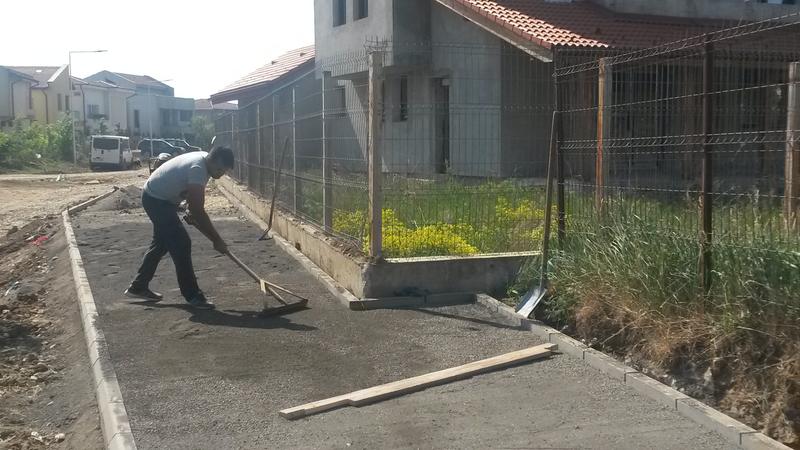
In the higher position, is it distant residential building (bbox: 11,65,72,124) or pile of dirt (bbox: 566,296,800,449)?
distant residential building (bbox: 11,65,72,124)

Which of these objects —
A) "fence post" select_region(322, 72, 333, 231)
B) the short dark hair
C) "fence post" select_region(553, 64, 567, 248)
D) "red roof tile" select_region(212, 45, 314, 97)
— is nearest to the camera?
"fence post" select_region(553, 64, 567, 248)

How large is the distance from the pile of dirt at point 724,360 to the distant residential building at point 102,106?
6285 centimetres

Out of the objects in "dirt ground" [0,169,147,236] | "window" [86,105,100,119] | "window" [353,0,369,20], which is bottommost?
"dirt ground" [0,169,147,236]

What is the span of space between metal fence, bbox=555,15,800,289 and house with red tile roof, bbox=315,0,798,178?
69 cm

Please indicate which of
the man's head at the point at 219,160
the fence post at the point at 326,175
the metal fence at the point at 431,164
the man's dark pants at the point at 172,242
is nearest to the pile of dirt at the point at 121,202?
the fence post at the point at 326,175

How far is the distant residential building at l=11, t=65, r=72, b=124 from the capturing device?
6391cm

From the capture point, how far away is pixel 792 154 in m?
6.25

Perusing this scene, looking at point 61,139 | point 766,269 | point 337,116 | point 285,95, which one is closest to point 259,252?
point 285,95

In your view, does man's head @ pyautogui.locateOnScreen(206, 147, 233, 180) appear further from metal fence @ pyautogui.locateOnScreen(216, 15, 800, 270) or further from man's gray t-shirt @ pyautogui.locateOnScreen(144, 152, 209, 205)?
metal fence @ pyautogui.locateOnScreen(216, 15, 800, 270)

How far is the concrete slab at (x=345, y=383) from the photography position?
182 inches

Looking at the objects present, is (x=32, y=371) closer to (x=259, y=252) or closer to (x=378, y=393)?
(x=378, y=393)

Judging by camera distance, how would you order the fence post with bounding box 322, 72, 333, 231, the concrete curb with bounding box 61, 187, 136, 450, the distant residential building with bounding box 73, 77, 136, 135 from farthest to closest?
the distant residential building with bounding box 73, 77, 136, 135, the fence post with bounding box 322, 72, 333, 231, the concrete curb with bounding box 61, 187, 136, 450

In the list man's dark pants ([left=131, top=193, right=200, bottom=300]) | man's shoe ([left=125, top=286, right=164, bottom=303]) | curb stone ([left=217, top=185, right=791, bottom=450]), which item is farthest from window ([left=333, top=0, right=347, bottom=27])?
man's shoe ([left=125, top=286, right=164, bottom=303])

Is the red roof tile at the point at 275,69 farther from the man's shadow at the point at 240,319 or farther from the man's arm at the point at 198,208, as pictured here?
the man's shadow at the point at 240,319
